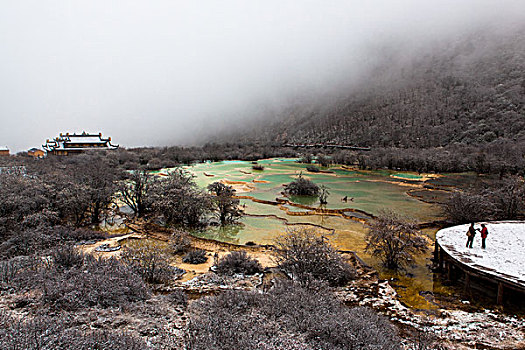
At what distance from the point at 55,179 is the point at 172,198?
984 centimetres

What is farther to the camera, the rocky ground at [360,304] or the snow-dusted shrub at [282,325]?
the rocky ground at [360,304]

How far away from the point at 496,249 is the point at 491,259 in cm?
124

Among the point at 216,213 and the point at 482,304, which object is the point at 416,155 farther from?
the point at 482,304

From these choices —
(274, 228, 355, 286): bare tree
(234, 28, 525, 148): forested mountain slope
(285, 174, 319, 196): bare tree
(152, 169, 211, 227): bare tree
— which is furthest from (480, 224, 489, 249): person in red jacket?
(234, 28, 525, 148): forested mountain slope

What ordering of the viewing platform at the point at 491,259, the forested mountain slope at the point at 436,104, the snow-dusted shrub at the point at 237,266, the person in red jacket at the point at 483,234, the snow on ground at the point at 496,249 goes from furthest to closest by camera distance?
the forested mountain slope at the point at 436,104, the snow-dusted shrub at the point at 237,266, the person in red jacket at the point at 483,234, the snow on ground at the point at 496,249, the viewing platform at the point at 491,259

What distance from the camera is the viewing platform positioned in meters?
8.70

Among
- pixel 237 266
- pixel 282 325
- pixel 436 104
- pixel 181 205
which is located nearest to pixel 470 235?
pixel 282 325

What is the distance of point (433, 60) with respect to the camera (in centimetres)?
12744

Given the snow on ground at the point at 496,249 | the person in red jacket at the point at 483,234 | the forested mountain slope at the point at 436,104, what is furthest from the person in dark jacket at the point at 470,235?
the forested mountain slope at the point at 436,104

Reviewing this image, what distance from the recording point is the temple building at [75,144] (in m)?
60.2

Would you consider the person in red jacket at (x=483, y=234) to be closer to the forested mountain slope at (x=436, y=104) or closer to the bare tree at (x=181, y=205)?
the bare tree at (x=181, y=205)

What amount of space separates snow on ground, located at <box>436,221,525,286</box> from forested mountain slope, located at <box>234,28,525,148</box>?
56065 mm

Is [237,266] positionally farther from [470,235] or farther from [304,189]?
[304,189]

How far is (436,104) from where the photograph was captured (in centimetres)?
8662
